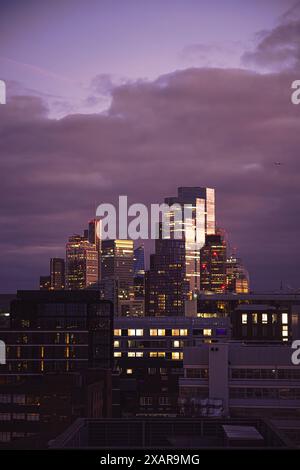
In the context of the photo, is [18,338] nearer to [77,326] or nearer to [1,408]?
[77,326]

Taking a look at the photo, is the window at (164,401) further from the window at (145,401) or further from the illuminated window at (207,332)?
the illuminated window at (207,332)

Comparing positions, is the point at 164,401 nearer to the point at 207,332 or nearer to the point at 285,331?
the point at 207,332

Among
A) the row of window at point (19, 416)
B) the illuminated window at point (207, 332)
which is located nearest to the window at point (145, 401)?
the illuminated window at point (207, 332)

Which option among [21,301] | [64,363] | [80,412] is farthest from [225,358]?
[21,301]

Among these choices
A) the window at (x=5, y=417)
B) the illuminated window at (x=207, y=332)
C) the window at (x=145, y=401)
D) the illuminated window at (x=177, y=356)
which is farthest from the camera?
the illuminated window at (x=207, y=332)

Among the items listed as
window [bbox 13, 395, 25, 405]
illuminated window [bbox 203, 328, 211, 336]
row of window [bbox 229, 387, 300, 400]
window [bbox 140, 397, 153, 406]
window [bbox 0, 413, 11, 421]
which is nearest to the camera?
row of window [bbox 229, 387, 300, 400]

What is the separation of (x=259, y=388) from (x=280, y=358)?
295cm

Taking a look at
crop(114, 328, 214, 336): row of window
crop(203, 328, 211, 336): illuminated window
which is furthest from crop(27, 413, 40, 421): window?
crop(203, 328, 211, 336): illuminated window

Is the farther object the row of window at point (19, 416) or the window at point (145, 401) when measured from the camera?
the window at point (145, 401)

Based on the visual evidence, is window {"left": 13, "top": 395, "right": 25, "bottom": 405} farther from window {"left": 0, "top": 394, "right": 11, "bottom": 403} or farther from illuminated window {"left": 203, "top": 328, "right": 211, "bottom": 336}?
illuminated window {"left": 203, "top": 328, "right": 211, "bottom": 336}

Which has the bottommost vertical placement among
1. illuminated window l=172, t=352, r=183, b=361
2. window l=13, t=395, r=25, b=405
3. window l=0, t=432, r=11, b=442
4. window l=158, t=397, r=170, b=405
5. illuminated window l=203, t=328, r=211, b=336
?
window l=158, t=397, r=170, b=405

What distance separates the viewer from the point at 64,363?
88.9 m

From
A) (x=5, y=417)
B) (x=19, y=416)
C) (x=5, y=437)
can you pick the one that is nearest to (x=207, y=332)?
(x=19, y=416)
